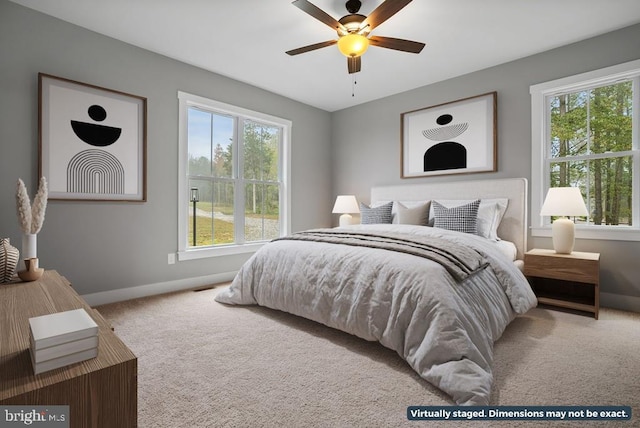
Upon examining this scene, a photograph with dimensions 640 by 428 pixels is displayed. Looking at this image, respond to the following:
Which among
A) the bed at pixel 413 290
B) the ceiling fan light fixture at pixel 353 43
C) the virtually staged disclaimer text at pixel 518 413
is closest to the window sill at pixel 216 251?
the bed at pixel 413 290

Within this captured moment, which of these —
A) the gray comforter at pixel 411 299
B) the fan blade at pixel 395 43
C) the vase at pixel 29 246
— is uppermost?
the fan blade at pixel 395 43

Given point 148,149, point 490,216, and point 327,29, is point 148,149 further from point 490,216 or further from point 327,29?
point 490,216

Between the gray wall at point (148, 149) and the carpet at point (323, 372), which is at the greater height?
the gray wall at point (148, 149)

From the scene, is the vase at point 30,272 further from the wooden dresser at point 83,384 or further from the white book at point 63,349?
the white book at point 63,349

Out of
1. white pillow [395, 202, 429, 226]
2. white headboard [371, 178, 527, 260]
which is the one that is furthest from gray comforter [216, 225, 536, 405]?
white headboard [371, 178, 527, 260]

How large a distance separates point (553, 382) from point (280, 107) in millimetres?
4197

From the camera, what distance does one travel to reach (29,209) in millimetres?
1816

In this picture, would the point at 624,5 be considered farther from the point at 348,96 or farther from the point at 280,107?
the point at 280,107

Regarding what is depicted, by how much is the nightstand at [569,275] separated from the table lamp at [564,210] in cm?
11

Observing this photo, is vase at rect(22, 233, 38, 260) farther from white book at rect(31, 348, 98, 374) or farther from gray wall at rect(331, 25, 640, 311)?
gray wall at rect(331, 25, 640, 311)

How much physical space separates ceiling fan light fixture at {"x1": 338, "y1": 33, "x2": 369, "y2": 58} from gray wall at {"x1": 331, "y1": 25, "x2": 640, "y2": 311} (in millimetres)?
1965

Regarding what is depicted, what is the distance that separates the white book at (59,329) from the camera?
80 centimetres

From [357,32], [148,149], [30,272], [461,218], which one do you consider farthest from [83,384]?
[461,218]

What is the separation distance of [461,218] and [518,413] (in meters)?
2.05
